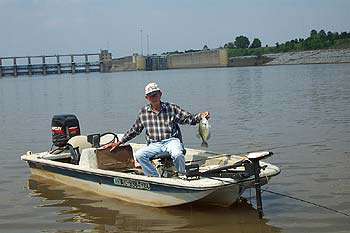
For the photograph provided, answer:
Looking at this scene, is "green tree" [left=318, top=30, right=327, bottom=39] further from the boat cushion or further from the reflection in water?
the reflection in water

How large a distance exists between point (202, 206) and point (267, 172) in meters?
1.25

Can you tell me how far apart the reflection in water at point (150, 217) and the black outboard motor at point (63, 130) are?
217 centimetres

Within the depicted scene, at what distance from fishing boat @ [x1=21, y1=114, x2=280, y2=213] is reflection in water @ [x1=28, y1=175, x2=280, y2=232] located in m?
0.17

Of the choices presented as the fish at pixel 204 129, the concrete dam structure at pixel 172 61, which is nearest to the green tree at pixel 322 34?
the concrete dam structure at pixel 172 61

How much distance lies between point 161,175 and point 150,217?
28.9 inches

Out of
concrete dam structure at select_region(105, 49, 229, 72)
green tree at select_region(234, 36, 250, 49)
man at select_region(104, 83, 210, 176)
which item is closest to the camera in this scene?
man at select_region(104, 83, 210, 176)

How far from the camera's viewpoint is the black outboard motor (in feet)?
43.2

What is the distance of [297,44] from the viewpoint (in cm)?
15038

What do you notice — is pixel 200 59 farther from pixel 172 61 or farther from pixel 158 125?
pixel 158 125

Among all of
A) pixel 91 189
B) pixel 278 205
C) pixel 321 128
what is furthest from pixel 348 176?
pixel 321 128

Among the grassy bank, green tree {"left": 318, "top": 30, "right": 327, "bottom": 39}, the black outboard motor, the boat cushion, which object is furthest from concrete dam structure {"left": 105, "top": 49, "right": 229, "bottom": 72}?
the boat cushion

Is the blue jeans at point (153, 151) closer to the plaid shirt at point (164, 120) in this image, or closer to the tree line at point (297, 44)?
the plaid shirt at point (164, 120)

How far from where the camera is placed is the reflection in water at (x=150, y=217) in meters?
9.09

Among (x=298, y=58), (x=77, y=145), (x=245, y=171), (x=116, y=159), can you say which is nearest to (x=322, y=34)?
(x=298, y=58)
